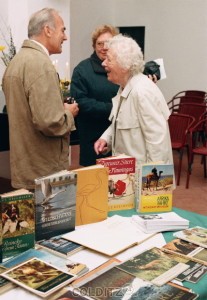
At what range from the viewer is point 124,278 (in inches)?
56.2

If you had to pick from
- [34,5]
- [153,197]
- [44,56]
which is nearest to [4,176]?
[34,5]

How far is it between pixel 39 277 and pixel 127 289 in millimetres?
289

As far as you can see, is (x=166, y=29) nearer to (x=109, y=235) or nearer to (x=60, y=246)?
(x=109, y=235)

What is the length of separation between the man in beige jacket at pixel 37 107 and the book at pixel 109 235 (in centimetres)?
80

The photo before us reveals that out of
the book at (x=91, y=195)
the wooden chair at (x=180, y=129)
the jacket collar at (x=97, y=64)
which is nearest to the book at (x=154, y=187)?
the book at (x=91, y=195)

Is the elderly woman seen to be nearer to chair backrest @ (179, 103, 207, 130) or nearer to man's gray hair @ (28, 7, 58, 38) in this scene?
man's gray hair @ (28, 7, 58, 38)

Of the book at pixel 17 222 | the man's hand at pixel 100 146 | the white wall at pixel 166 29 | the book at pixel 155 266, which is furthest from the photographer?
the white wall at pixel 166 29

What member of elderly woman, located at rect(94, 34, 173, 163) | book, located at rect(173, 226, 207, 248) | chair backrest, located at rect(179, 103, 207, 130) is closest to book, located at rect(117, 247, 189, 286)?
book, located at rect(173, 226, 207, 248)

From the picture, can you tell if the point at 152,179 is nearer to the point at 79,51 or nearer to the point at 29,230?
the point at 29,230

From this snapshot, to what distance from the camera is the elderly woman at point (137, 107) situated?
2494 millimetres

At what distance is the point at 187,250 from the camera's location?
168 cm

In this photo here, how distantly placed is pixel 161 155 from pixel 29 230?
112 centimetres

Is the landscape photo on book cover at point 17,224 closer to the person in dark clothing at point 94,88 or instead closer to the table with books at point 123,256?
the table with books at point 123,256

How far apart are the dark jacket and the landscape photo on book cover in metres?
1.73
